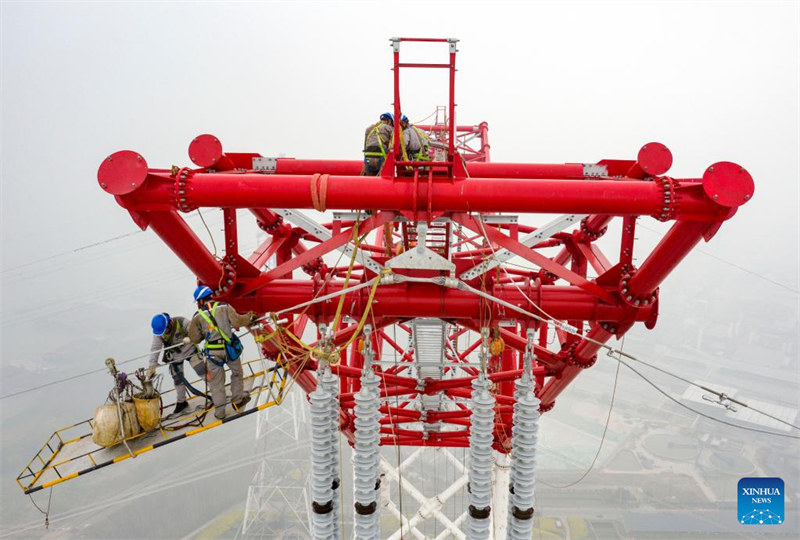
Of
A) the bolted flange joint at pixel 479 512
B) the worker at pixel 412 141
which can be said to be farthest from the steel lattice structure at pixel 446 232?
the bolted flange joint at pixel 479 512

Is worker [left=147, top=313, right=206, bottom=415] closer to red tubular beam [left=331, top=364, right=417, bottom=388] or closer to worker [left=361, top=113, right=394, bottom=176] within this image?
red tubular beam [left=331, top=364, right=417, bottom=388]

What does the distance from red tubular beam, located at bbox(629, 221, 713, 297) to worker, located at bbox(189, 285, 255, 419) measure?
6.29 m

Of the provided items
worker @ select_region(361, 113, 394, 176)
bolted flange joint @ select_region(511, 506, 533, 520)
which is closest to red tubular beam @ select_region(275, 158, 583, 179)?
worker @ select_region(361, 113, 394, 176)

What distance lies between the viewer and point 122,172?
19.3 ft

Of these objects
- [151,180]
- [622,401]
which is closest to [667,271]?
[151,180]

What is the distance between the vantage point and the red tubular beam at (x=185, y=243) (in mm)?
6680

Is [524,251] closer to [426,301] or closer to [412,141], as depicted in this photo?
Answer: [426,301]

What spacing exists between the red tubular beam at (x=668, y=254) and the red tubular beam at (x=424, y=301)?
0.60m

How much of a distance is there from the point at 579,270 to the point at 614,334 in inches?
107

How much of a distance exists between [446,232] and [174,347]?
17.8 ft

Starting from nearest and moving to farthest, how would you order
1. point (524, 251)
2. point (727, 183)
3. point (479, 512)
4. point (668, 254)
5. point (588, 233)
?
1. point (727, 183)
2. point (668, 254)
3. point (524, 251)
4. point (479, 512)
5. point (588, 233)

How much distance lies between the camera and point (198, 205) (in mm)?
6191

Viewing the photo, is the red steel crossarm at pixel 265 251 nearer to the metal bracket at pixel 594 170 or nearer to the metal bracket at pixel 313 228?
the metal bracket at pixel 313 228

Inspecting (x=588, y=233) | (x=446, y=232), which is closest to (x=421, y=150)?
(x=446, y=232)
